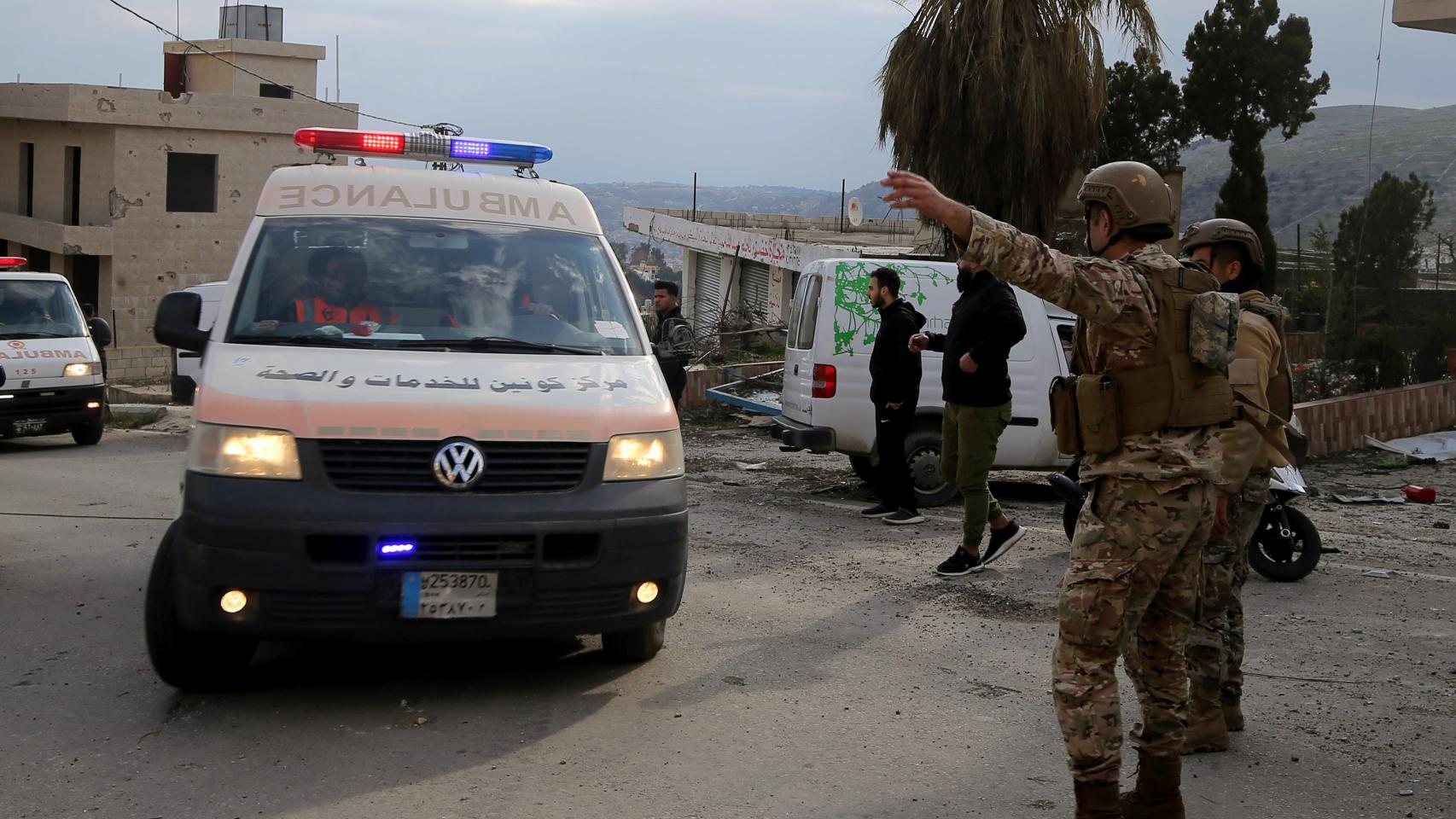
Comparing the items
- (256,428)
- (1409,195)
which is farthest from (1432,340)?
(256,428)

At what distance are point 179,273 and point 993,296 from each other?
31.0m

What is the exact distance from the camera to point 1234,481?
4.62 metres

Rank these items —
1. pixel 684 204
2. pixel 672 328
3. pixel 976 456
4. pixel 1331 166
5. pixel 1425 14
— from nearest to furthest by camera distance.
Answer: pixel 976 456
pixel 1425 14
pixel 672 328
pixel 1331 166
pixel 684 204

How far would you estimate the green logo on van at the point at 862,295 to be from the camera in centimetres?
1092

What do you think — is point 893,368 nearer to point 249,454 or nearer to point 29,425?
point 249,454

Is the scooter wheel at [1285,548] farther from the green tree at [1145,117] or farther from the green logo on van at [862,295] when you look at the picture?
the green tree at [1145,117]

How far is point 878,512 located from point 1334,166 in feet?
116

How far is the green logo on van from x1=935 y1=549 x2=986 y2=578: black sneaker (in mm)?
3232

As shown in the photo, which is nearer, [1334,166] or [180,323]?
[180,323]

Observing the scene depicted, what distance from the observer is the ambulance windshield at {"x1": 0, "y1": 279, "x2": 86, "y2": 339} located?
587 inches

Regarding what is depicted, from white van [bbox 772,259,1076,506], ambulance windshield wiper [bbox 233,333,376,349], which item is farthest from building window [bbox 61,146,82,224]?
ambulance windshield wiper [bbox 233,333,376,349]

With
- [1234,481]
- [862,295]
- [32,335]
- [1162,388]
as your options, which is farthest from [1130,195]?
[32,335]

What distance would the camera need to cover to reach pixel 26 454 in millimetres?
14711

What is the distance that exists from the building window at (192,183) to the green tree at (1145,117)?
22.5m
